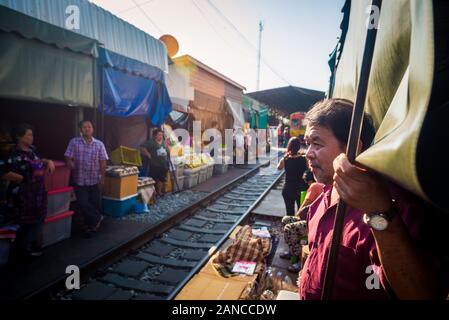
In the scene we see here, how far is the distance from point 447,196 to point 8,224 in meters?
5.68

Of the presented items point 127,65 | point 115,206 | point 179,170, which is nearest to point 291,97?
point 179,170

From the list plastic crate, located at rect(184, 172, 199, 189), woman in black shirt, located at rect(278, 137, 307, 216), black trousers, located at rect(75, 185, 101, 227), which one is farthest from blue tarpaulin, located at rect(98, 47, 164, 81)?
woman in black shirt, located at rect(278, 137, 307, 216)

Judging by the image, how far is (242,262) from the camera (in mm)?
4473

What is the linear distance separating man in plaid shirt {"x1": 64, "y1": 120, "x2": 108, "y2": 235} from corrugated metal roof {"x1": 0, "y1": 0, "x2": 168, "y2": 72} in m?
2.74

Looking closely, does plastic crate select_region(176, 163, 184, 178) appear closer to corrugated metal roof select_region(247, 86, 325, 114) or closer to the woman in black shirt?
the woman in black shirt

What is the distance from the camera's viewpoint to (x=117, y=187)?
682cm

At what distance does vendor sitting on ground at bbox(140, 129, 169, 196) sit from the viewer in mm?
8797

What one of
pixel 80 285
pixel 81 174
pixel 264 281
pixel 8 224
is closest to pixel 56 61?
pixel 81 174

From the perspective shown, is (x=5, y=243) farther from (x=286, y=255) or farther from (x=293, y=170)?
(x=293, y=170)

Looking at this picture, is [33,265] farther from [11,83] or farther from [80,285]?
[11,83]

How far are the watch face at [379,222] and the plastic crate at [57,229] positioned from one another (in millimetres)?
5555

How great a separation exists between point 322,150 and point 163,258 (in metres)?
4.37

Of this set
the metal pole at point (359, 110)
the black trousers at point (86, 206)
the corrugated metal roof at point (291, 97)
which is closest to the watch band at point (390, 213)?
the metal pole at point (359, 110)

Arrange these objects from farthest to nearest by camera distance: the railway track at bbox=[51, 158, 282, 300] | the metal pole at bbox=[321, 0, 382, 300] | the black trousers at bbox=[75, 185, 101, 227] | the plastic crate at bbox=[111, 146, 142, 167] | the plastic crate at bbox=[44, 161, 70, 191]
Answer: the plastic crate at bbox=[111, 146, 142, 167], the black trousers at bbox=[75, 185, 101, 227], the plastic crate at bbox=[44, 161, 70, 191], the railway track at bbox=[51, 158, 282, 300], the metal pole at bbox=[321, 0, 382, 300]
